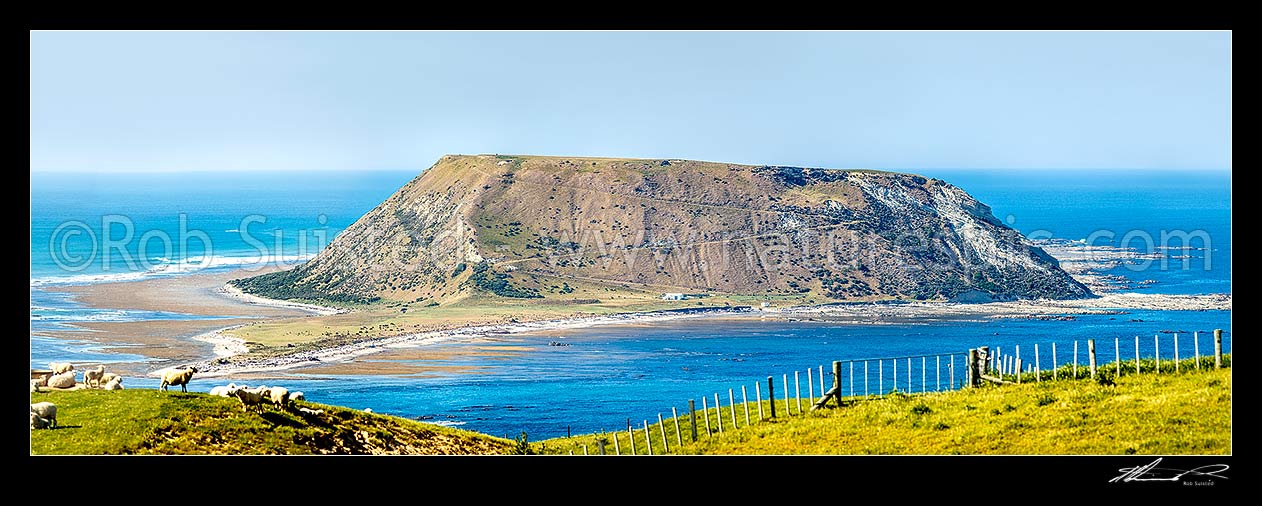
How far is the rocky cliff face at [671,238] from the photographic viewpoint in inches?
4144

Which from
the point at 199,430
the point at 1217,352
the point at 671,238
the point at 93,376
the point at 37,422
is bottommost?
the point at 199,430

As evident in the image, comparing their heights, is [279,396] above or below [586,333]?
above

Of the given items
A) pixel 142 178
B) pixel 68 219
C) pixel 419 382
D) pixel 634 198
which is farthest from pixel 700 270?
pixel 142 178

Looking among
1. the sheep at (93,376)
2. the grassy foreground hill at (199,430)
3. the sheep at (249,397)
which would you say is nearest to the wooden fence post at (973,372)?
the grassy foreground hill at (199,430)

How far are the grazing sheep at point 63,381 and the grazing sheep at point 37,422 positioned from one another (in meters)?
3.30

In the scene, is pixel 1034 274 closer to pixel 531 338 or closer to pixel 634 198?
pixel 634 198

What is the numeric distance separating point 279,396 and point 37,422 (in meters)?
3.62

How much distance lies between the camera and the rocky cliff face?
105 meters
